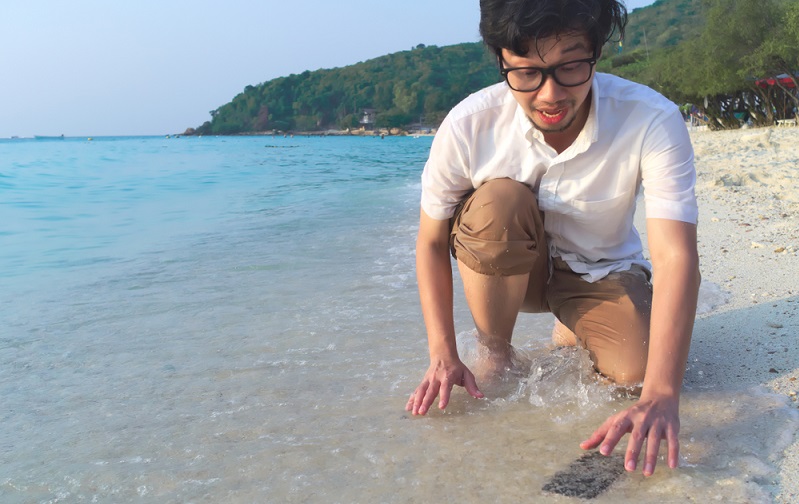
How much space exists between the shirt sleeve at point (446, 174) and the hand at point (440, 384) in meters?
0.52

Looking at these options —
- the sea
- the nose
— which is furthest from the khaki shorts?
the nose

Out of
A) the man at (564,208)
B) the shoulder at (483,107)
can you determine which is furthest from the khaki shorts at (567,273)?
the shoulder at (483,107)

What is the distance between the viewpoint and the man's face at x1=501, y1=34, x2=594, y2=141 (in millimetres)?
1935

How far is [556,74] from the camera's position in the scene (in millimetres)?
1948

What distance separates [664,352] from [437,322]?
72cm

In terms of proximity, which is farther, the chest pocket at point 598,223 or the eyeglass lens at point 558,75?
the chest pocket at point 598,223

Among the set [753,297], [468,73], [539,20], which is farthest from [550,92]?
[468,73]

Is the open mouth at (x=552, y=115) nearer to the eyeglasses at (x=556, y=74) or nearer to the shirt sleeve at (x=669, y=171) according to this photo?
the eyeglasses at (x=556, y=74)

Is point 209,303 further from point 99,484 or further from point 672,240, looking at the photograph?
point 672,240

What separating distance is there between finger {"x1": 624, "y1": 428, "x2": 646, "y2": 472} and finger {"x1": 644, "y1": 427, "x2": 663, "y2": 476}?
20 mm

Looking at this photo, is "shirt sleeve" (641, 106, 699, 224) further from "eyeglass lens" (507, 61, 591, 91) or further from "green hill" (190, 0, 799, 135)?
"green hill" (190, 0, 799, 135)

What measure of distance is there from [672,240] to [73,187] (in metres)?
16.4

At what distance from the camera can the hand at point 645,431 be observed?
1.57 metres

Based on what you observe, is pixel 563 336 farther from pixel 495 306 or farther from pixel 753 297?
pixel 753 297
